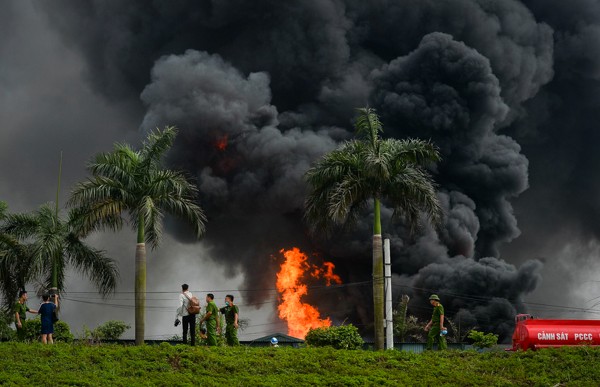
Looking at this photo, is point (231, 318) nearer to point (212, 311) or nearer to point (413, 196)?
point (212, 311)

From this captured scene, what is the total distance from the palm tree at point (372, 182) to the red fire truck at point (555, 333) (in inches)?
298

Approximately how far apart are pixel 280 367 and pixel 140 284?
12.4 meters

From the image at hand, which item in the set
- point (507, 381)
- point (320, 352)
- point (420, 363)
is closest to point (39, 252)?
point (320, 352)

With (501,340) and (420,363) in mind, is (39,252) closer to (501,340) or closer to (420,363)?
(420,363)

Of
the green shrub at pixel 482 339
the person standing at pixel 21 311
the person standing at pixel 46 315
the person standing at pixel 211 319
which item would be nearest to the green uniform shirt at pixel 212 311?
the person standing at pixel 211 319

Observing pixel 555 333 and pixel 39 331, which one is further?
pixel 39 331

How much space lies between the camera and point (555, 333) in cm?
2641

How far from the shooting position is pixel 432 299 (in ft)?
87.4

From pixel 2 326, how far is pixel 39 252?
19.7 feet

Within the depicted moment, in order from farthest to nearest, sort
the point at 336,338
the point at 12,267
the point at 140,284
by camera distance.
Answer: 1. the point at 12,267
2. the point at 140,284
3. the point at 336,338

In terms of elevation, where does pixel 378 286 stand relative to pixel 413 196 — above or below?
below

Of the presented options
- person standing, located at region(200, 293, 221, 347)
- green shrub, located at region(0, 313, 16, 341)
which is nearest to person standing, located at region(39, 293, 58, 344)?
person standing, located at region(200, 293, 221, 347)

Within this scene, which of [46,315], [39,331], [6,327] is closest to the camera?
[46,315]

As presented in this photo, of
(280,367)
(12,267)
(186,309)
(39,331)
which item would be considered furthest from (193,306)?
(12,267)
